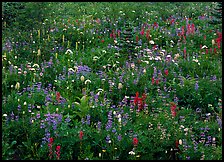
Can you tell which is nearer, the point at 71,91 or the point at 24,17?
the point at 71,91

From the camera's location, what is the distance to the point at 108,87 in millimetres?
7141

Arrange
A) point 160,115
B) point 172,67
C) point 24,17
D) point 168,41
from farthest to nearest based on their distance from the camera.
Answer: point 24,17 → point 168,41 → point 172,67 → point 160,115

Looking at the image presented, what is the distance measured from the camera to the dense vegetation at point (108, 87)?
521 centimetres

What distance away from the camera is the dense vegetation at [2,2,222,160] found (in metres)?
5.21

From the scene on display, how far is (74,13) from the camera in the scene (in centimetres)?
1310

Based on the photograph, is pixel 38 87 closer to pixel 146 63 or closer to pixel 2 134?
pixel 2 134

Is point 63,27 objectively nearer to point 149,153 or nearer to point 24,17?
point 24,17

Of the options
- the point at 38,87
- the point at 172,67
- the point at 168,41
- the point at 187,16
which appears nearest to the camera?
the point at 38,87

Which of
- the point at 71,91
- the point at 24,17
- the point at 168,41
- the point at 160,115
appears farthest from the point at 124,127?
the point at 24,17

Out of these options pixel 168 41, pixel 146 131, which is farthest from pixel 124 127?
pixel 168 41

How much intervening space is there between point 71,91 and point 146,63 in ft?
7.15

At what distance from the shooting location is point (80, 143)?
5.18 m

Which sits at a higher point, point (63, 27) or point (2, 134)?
point (63, 27)

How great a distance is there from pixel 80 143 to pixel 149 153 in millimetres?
995
